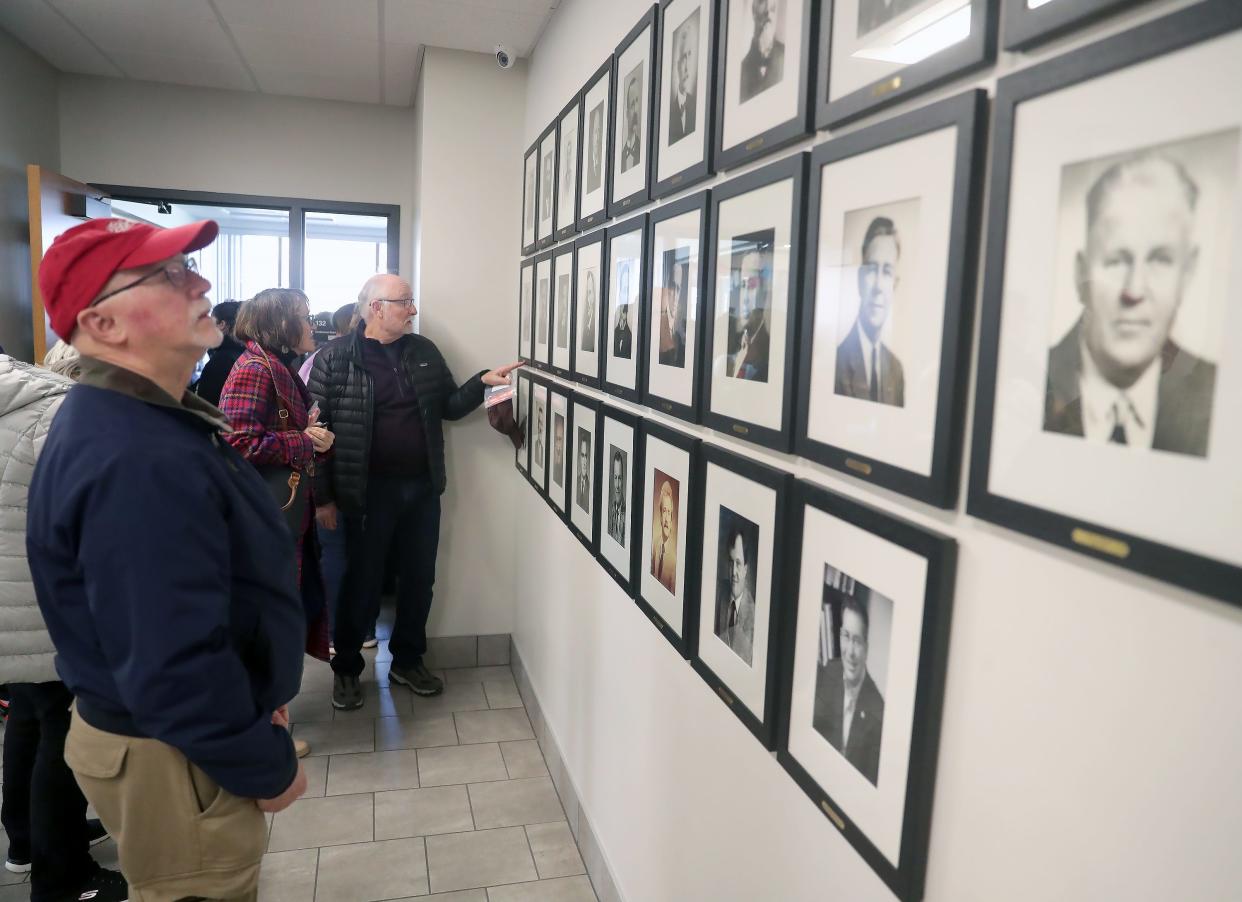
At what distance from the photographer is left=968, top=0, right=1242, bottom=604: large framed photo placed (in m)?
0.62

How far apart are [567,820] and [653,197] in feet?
6.76

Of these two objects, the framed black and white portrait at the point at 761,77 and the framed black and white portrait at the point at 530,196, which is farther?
the framed black and white portrait at the point at 530,196

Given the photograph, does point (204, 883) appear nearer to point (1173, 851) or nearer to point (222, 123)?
point (1173, 851)

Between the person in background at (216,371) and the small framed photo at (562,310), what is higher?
the small framed photo at (562,310)

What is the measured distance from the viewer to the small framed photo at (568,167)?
2.73m

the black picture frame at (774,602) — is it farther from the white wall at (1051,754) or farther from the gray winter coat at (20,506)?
the gray winter coat at (20,506)

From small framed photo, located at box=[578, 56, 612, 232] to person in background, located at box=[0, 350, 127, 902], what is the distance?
142 cm

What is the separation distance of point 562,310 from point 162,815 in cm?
189

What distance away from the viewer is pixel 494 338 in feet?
13.3

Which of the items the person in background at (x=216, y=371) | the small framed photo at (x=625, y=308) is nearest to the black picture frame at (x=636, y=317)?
the small framed photo at (x=625, y=308)

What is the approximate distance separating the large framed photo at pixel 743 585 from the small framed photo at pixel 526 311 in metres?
2.00

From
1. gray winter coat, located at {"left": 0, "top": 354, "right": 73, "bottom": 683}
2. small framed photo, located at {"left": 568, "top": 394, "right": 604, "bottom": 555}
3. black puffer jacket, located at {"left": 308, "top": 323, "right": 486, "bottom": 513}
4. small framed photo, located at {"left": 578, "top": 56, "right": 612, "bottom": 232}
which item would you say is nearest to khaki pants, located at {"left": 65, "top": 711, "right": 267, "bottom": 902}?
gray winter coat, located at {"left": 0, "top": 354, "right": 73, "bottom": 683}

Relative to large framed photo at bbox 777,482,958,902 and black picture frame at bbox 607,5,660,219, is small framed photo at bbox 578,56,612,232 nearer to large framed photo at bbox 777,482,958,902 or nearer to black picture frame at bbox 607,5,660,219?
black picture frame at bbox 607,5,660,219

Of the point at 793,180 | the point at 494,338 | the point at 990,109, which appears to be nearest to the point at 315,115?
the point at 494,338
